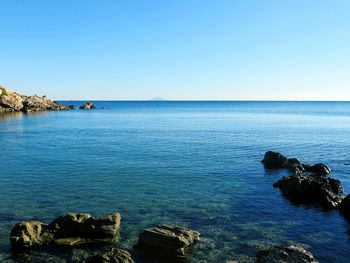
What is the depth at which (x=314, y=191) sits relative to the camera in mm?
43156

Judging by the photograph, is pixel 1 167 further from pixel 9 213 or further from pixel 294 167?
pixel 294 167

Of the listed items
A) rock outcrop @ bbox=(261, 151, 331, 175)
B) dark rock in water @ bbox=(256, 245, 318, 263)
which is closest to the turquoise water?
rock outcrop @ bbox=(261, 151, 331, 175)

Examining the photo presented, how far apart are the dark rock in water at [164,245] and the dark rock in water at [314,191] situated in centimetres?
1951

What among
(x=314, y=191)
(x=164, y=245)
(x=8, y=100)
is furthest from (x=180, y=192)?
(x=8, y=100)

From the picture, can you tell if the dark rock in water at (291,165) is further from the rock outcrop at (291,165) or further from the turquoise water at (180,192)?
the turquoise water at (180,192)

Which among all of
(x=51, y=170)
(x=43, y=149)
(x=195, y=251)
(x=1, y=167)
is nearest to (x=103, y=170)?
(x=51, y=170)

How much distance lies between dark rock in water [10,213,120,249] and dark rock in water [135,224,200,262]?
3.41 m

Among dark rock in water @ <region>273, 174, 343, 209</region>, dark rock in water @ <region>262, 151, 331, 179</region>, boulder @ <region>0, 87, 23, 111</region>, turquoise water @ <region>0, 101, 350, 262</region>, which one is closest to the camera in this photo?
turquoise water @ <region>0, 101, 350, 262</region>

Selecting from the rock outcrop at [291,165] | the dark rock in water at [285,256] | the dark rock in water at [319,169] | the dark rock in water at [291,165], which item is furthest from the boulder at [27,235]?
the dark rock in water at [319,169]

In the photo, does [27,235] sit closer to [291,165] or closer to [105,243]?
[105,243]

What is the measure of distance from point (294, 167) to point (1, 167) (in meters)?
46.7

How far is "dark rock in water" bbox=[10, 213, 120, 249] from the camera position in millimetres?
28639

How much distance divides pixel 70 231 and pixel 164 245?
822 centimetres

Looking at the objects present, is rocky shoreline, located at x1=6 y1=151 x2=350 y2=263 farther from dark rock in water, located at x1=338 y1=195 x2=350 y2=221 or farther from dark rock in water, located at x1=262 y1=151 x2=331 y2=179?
dark rock in water, located at x1=262 y1=151 x2=331 y2=179
